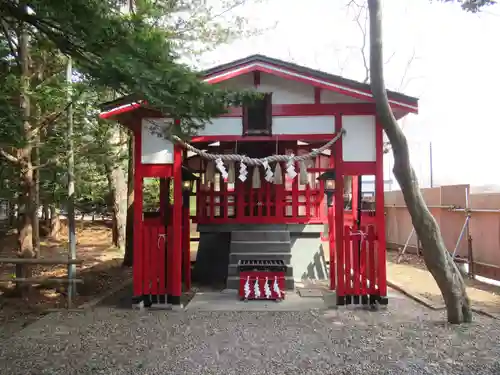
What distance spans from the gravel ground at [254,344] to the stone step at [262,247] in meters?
2.42

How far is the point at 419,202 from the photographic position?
5.91m

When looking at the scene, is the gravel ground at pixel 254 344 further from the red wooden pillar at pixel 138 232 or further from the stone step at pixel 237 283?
the stone step at pixel 237 283

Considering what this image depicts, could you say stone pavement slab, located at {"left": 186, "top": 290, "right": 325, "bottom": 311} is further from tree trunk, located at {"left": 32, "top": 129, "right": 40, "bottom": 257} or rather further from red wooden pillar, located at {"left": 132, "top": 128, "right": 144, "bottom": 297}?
tree trunk, located at {"left": 32, "top": 129, "right": 40, "bottom": 257}

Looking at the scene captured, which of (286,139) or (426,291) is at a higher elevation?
(286,139)

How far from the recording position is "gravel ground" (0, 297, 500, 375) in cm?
438

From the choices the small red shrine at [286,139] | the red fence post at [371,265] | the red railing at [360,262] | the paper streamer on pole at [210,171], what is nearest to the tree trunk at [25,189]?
the small red shrine at [286,139]

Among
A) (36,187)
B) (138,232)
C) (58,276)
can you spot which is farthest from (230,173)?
(58,276)

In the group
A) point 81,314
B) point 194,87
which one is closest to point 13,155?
point 81,314

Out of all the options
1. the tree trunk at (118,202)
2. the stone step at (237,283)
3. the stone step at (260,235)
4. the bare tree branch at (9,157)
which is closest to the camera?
the bare tree branch at (9,157)

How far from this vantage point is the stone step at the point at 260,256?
8.75 meters

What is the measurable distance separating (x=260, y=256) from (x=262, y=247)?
32 centimetres

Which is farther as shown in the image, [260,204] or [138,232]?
[260,204]

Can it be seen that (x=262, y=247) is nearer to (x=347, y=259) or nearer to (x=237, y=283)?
(x=237, y=283)

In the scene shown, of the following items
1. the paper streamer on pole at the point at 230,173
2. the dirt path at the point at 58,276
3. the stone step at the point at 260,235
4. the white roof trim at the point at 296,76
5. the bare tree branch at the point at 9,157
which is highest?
the white roof trim at the point at 296,76
